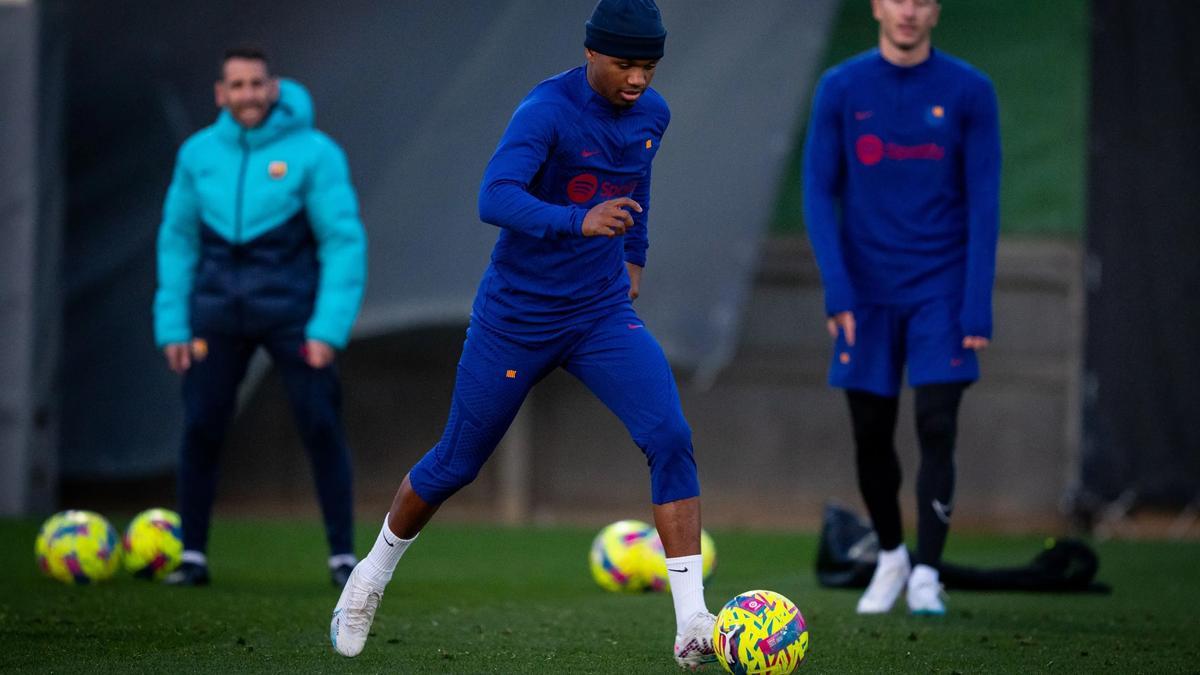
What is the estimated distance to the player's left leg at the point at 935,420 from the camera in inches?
214

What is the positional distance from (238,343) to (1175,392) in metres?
6.27

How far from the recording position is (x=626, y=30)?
4059 millimetres

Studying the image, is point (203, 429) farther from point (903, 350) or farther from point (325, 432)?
point (903, 350)

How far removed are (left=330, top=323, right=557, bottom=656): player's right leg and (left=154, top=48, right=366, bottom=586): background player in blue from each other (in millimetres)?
1852

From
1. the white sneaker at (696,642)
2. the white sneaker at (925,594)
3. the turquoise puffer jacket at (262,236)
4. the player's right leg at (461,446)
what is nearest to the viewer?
the white sneaker at (696,642)

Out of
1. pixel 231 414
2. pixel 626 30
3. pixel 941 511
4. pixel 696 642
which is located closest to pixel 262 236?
pixel 231 414

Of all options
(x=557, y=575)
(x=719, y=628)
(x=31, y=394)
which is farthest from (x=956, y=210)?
(x=31, y=394)

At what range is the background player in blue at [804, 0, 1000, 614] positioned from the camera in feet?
17.9

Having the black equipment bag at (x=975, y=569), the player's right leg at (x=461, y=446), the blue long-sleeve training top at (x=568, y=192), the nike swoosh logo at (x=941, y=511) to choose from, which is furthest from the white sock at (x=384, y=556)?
the black equipment bag at (x=975, y=569)

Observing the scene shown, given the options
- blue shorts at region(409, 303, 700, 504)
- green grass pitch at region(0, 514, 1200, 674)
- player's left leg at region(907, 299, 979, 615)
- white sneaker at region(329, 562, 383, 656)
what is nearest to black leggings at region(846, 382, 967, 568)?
player's left leg at region(907, 299, 979, 615)

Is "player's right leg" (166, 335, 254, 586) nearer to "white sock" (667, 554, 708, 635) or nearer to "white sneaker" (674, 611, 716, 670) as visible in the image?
"white sock" (667, 554, 708, 635)

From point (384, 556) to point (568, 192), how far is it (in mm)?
1077

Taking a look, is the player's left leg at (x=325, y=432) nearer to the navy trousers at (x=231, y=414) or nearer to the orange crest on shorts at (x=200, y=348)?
the navy trousers at (x=231, y=414)

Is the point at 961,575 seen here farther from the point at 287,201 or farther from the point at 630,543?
the point at 287,201
